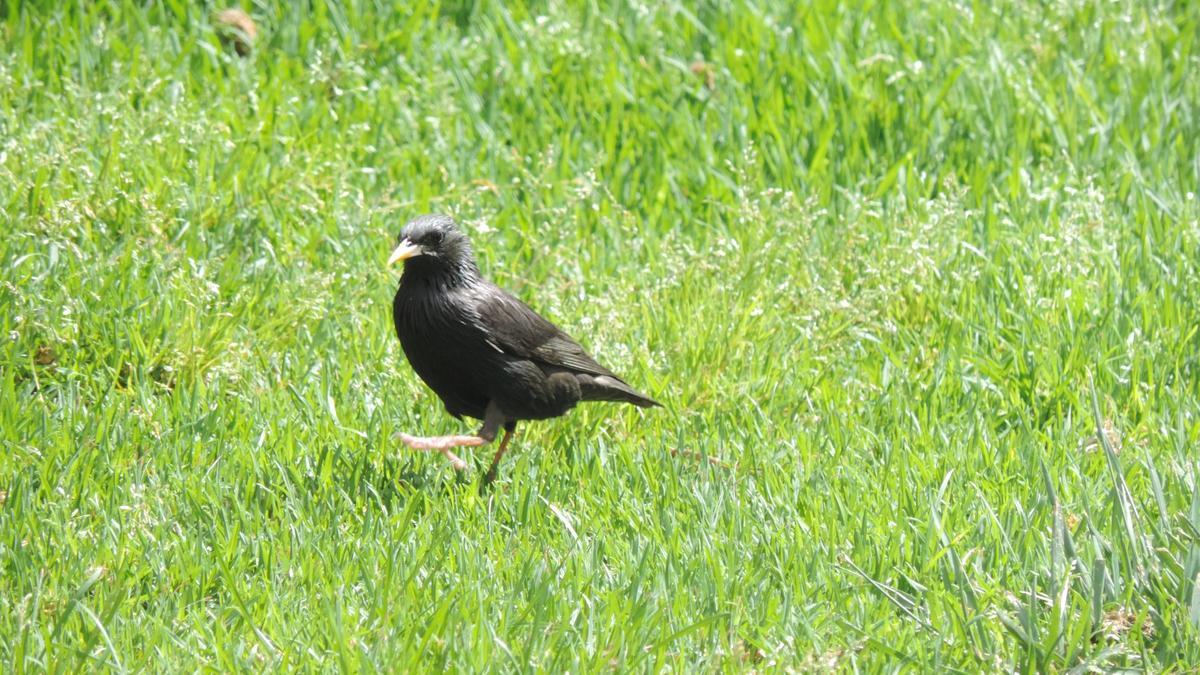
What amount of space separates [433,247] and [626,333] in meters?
1.12

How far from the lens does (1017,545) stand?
175 inches

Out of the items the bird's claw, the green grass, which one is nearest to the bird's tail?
the green grass

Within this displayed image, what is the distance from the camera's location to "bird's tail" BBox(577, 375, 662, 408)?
17.5ft

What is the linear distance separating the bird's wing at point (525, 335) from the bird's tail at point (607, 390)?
0.03 metres

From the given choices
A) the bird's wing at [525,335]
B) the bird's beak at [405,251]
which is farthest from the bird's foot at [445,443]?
the bird's beak at [405,251]

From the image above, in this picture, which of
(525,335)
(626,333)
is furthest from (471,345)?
(626,333)

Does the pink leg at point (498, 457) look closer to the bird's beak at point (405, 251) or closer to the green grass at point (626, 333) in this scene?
the green grass at point (626, 333)

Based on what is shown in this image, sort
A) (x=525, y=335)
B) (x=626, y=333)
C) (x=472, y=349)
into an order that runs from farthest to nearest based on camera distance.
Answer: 1. (x=626, y=333)
2. (x=525, y=335)
3. (x=472, y=349)

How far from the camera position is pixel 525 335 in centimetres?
532

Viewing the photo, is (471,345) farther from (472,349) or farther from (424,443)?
(424,443)

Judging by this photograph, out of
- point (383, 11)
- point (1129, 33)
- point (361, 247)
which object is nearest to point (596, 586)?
point (361, 247)

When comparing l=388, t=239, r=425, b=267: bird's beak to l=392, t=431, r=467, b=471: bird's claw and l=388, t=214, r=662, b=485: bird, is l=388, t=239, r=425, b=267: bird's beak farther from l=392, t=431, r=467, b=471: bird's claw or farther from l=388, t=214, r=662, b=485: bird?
l=392, t=431, r=467, b=471: bird's claw

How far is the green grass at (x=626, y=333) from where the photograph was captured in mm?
4020

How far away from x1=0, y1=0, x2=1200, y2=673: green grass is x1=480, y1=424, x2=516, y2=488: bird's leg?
0.08 metres
